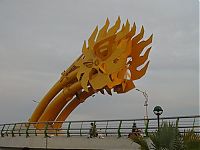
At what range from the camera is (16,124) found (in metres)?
26.0

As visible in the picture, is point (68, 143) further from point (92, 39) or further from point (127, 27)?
point (127, 27)

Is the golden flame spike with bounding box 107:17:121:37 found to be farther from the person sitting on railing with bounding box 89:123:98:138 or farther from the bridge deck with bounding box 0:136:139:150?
the bridge deck with bounding box 0:136:139:150

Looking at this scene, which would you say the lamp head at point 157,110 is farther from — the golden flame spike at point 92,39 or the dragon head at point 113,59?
the golden flame spike at point 92,39

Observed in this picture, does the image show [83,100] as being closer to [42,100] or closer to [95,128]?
[42,100]

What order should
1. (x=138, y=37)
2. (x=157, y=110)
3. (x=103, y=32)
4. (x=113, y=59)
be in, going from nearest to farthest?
(x=157, y=110) → (x=113, y=59) → (x=103, y=32) → (x=138, y=37)

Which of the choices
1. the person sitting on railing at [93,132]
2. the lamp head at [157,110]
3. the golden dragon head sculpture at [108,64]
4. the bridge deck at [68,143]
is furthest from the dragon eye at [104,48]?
the lamp head at [157,110]

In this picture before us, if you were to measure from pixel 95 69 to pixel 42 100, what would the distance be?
6993mm

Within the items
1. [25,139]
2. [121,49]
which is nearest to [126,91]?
A: [121,49]

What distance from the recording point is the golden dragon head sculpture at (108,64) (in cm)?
2264

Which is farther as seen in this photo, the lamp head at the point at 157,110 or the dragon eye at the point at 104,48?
the dragon eye at the point at 104,48

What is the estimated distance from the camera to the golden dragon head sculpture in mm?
22641

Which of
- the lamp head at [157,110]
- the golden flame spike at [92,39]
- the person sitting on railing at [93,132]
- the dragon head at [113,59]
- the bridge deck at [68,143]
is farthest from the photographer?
the golden flame spike at [92,39]

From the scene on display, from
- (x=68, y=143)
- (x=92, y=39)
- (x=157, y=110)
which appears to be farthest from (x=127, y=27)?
(x=157, y=110)

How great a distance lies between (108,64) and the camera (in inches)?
893
